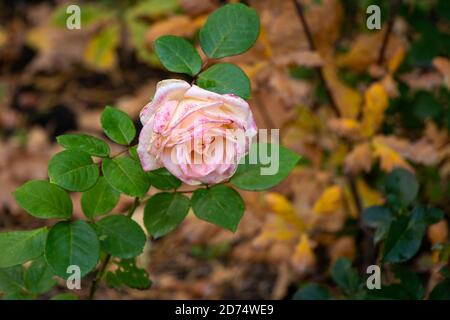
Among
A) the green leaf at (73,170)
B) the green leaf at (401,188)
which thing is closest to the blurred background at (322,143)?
the green leaf at (401,188)

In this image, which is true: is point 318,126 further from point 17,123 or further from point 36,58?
point 36,58

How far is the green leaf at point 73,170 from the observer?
1047 millimetres

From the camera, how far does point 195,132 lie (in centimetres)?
99

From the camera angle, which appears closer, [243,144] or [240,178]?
[243,144]

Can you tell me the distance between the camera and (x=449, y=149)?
69.0 inches

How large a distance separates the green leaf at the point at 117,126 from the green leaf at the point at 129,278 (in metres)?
0.28

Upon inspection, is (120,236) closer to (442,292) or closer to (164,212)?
(164,212)

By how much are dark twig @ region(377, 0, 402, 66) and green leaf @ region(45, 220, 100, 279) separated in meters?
0.97

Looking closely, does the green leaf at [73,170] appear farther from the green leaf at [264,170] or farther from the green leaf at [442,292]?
the green leaf at [442,292]

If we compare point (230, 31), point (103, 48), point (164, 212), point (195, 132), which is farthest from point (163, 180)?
point (103, 48)

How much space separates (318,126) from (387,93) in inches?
10.7

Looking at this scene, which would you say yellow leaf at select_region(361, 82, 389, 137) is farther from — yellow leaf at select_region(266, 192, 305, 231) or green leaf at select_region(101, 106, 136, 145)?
green leaf at select_region(101, 106, 136, 145)

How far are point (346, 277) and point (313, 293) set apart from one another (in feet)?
0.27
